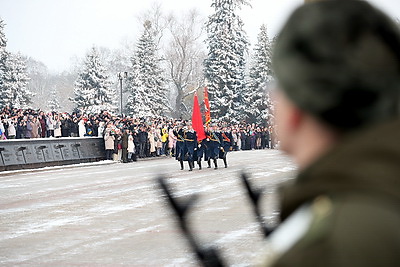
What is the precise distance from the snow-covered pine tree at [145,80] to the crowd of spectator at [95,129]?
24.7 meters

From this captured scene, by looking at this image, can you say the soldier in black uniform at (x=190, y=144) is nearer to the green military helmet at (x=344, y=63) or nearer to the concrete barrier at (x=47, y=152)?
the concrete barrier at (x=47, y=152)

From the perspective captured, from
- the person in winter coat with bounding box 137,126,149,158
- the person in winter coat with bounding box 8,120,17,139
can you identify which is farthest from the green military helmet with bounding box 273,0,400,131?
the person in winter coat with bounding box 137,126,149,158

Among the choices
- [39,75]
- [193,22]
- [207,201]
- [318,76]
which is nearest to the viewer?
[318,76]

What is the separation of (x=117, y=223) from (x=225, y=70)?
2051 inches

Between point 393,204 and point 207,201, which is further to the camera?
point 207,201

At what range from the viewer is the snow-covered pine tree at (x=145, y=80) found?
66438mm

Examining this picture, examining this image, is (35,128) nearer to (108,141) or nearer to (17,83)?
(108,141)

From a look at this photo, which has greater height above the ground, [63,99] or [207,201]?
[63,99]

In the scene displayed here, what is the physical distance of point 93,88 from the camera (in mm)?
67500

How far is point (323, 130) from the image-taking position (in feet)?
4.08

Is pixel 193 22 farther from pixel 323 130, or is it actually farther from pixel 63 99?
pixel 323 130

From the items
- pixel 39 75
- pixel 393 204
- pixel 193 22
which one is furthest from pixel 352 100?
pixel 39 75

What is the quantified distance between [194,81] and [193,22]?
680 centimetres

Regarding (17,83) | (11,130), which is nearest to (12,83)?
(17,83)
